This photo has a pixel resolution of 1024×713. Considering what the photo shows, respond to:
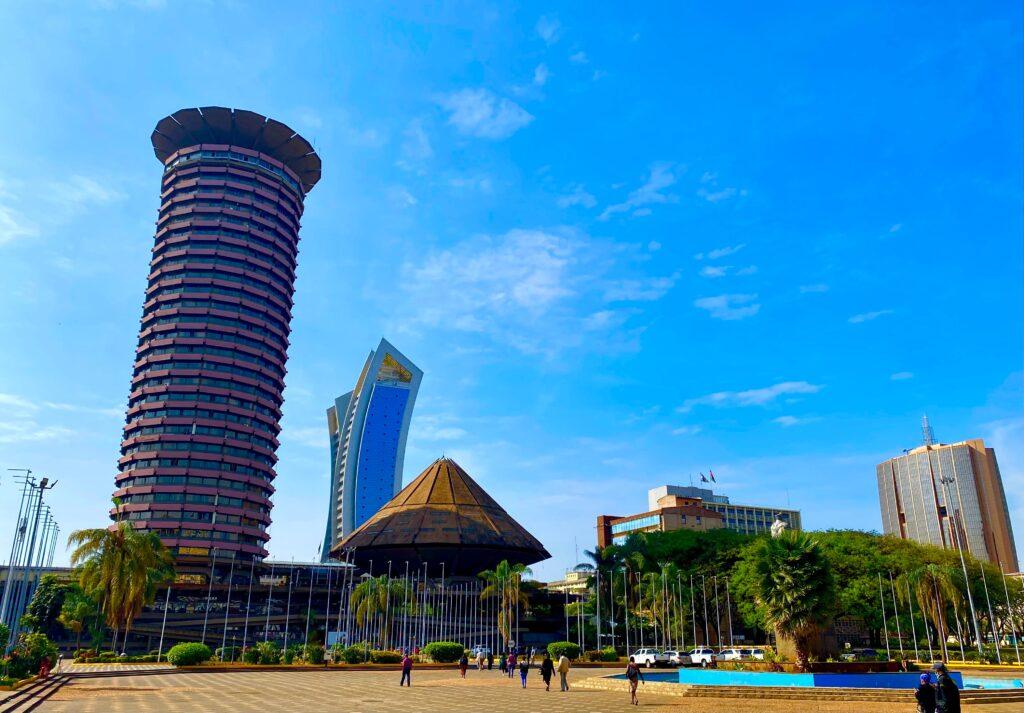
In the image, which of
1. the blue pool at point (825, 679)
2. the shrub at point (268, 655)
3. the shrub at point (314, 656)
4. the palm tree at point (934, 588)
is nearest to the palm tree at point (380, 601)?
the shrub at point (314, 656)

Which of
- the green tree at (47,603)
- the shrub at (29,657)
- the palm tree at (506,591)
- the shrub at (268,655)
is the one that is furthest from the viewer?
the green tree at (47,603)

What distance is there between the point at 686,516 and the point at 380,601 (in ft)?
311

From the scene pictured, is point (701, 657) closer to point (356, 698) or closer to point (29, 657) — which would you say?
point (356, 698)

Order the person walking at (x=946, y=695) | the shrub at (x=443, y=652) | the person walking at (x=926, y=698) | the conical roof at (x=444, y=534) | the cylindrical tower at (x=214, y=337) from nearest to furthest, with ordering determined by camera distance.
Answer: the person walking at (x=946, y=695) < the person walking at (x=926, y=698) < the shrub at (x=443, y=652) < the conical roof at (x=444, y=534) < the cylindrical tower at (x=214, y=337)

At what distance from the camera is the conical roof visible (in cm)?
9744

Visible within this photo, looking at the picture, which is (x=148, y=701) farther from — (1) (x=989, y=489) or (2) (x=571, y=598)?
(1) (x=989, y=489)

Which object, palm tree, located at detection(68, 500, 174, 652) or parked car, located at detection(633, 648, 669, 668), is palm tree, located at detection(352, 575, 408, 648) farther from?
parked car, located at detection(633, 648, 669, 668)

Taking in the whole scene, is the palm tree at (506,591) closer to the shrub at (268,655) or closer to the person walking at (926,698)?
the shrub at (268,655)

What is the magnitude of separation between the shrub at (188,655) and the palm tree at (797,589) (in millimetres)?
34225

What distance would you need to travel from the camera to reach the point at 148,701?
2714 cm

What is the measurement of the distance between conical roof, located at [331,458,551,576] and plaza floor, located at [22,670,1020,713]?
54909 millimetres

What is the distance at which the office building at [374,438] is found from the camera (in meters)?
171

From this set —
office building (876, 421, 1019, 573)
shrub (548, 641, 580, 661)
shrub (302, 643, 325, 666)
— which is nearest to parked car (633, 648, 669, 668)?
shrub (548, 641, 580, 661)

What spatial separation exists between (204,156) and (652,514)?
106230mm
